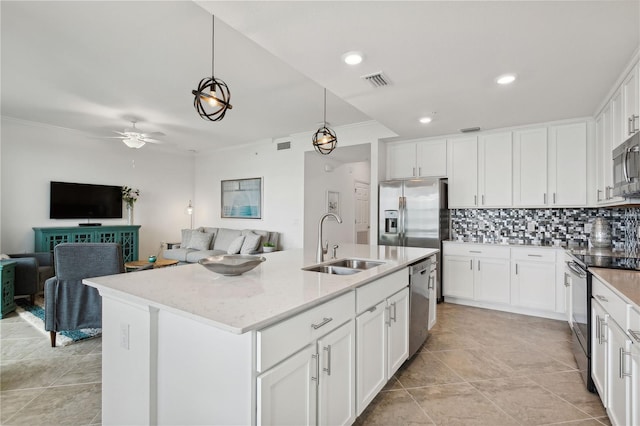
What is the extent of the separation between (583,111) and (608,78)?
39.6 inches

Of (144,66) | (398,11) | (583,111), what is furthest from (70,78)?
(583,111)

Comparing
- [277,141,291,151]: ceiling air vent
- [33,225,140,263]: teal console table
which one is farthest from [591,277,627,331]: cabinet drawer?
[33,225,140,263]: teal console table

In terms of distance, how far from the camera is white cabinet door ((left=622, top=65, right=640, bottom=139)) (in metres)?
2.38

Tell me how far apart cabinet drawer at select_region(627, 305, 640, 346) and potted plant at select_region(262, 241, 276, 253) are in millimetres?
4932

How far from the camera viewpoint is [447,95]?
3.16 metres

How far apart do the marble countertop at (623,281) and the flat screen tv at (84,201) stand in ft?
23.6

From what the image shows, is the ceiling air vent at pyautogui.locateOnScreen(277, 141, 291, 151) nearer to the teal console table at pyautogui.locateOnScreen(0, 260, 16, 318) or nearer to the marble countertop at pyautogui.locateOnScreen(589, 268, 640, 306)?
the teal console table at pyautogui.locateOnScreen(0, 260, 16, 318)

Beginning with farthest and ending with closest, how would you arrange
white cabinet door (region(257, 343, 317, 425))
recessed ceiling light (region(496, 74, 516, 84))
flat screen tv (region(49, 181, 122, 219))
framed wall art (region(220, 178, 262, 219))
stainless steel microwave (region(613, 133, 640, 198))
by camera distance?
framed wall art (region(220, 178, 262, 219)), flat screen tv (region(49, 181, 122, 219)), recessed ceiling light (region(496, 74, 516, 84)), stainless steel microwave (region(613, 133, 640, 198)), white cabinet door (region(257, 343, 317, 425))

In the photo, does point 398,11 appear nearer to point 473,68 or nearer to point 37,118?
point 473,68

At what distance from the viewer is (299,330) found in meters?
1.38

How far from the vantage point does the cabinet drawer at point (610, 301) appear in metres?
1.61

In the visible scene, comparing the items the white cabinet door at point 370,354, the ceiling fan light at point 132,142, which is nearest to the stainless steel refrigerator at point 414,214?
the white cabinet door at point 370,354

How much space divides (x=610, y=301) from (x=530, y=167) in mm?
2848

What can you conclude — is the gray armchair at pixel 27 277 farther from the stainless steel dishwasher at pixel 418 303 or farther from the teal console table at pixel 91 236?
the stainless steel dishwasher at pixel 418 303
